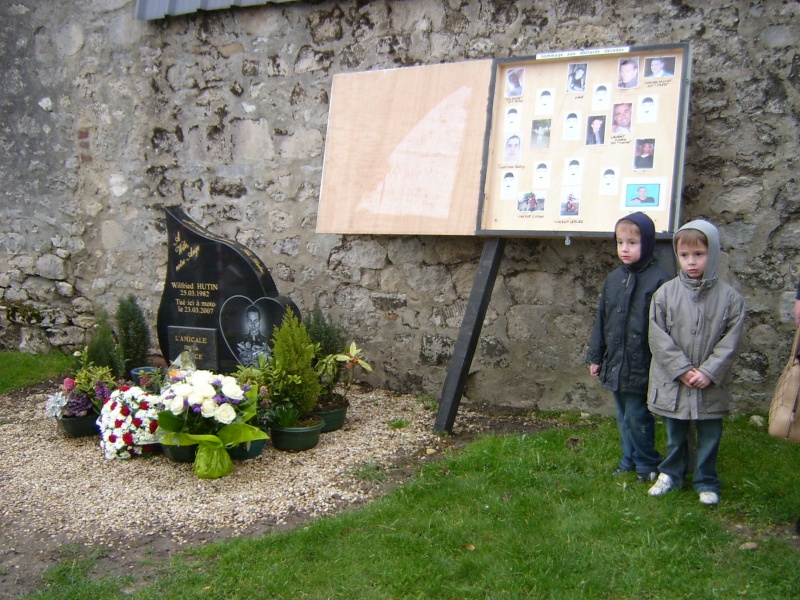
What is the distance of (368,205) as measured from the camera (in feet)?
15.8

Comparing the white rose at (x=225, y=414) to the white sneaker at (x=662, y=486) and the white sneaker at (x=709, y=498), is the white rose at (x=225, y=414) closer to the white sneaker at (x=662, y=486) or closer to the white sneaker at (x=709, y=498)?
the white sneaker at (x=662, y=486)

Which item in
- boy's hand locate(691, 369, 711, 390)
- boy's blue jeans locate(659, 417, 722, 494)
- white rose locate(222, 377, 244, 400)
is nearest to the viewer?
boy's hand locate(691, 369, 711, 390)

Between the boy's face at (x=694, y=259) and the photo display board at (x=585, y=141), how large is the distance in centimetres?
47

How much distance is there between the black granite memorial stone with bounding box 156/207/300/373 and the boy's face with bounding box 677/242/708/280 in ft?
8.47

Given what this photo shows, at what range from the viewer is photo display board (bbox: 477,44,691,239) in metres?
3.95

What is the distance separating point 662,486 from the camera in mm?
3463

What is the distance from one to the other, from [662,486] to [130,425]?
2.92 meters

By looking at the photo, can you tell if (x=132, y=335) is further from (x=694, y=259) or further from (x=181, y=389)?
(x=694, y=259)

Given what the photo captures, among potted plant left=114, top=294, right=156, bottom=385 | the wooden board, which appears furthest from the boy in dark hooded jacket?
potted plant left=114, top=294, right=156, bottom=385

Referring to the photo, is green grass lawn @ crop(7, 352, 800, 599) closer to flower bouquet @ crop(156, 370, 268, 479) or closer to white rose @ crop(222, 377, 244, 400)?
flower bouquet @ crop(156, 370, 268, 479)

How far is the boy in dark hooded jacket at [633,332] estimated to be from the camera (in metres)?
3.58

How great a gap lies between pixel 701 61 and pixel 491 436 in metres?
2.59

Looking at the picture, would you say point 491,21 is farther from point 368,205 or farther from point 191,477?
point 191,477

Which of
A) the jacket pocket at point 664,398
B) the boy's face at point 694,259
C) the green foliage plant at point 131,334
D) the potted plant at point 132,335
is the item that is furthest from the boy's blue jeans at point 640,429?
the green foliage plant at point 131,334
